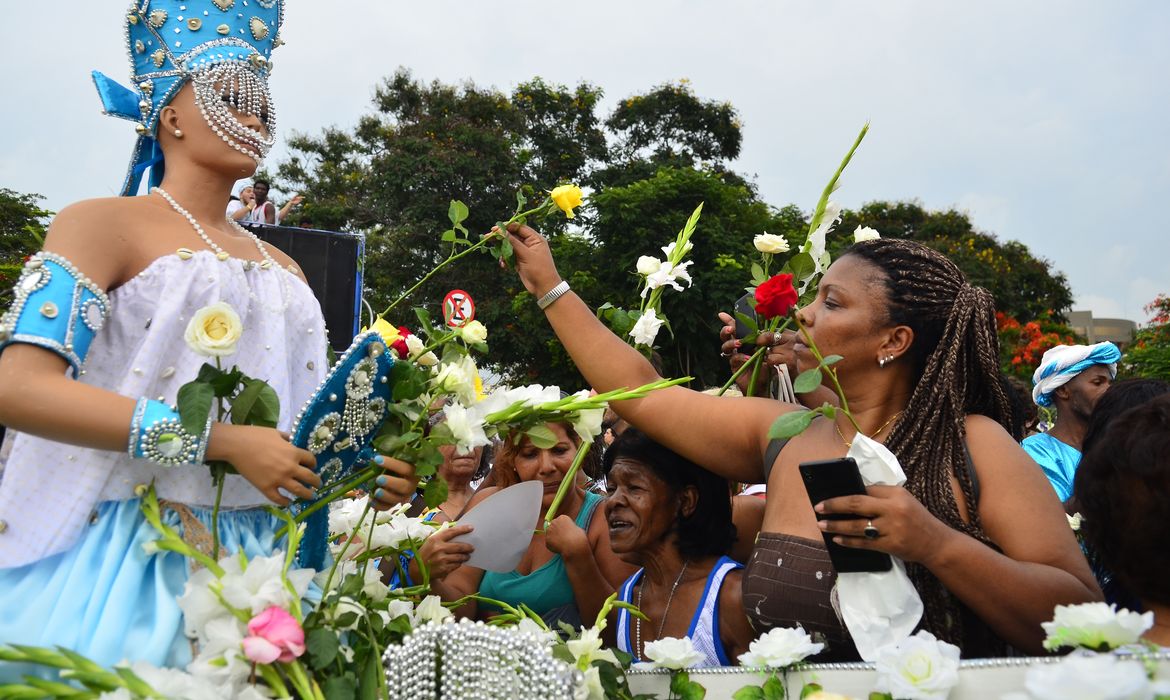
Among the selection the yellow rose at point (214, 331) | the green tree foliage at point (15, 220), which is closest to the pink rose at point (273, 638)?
the yellow rose at point (214, 331)

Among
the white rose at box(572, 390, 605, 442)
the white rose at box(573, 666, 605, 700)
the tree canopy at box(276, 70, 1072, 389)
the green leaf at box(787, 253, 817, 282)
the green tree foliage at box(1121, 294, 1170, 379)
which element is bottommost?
the white rose at box(573, 666, 605, 700)

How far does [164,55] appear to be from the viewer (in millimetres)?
2301

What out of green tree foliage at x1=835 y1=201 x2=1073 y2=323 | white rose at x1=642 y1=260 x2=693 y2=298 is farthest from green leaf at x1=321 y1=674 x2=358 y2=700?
green tree foliage at x1=835 y1=201 x2=1073 y2=323

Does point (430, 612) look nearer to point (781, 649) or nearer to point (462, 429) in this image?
point (462, 429)

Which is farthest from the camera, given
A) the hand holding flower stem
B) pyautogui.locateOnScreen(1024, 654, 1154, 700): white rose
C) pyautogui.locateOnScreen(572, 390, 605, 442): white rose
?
the hand holding flower stem

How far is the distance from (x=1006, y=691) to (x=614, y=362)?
1.30 meters

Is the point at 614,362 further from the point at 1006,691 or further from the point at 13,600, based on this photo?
the point at 13,600

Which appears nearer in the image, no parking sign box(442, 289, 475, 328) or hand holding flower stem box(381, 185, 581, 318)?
no parking sign box(442, 289, 475, 328)

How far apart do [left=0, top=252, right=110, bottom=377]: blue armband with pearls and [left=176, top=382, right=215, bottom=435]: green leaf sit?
Answer: 0.28 meters

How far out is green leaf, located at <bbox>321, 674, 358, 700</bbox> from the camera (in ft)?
5.73

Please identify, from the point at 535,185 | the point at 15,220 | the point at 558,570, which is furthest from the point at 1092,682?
the point at 535,185

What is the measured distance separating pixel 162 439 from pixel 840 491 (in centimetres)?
129

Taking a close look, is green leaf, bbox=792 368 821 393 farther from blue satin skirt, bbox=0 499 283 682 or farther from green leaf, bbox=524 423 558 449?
blue satin skirt, bbox=0 499 283 682

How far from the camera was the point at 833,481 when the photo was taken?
1924mm
